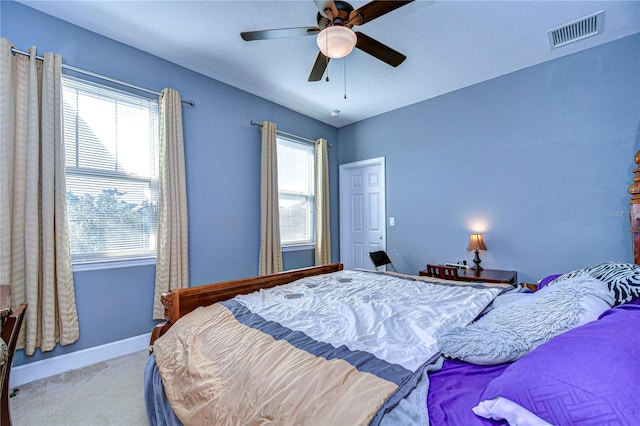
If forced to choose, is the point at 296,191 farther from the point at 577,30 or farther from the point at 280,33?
the point at 577,30

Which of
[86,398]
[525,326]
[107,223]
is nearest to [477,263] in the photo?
[525,326]

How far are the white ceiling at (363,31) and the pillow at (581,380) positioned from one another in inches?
90.3

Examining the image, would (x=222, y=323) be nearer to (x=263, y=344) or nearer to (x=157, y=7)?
(x=263, y=344)

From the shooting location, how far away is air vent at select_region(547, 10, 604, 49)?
Result: 92.0 inches

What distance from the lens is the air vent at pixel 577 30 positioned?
7.66ft

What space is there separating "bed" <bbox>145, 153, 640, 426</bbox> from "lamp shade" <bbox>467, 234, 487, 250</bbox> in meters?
1.54

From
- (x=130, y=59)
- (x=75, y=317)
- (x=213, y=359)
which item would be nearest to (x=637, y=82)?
(x=213, y=359)

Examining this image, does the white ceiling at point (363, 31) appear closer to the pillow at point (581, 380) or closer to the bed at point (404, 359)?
the bed at point (404, 359)

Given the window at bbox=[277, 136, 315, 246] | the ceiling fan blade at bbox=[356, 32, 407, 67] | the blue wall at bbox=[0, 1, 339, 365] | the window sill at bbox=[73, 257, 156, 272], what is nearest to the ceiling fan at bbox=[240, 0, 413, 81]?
the ceiling fan blade at bbox=[356, 32, 407, 67]

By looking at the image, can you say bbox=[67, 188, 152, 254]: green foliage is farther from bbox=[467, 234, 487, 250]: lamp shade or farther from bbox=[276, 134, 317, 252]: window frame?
bbox=[467, 234, 487, 250]: lamp shade

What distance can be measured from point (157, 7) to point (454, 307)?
2.91m

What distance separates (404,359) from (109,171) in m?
2.80

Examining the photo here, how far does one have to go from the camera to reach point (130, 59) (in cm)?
266

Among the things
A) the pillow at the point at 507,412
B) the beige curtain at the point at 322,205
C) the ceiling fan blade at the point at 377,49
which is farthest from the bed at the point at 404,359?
the beige curtain at the point at 322,205
